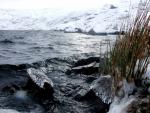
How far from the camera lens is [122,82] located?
5.25 meters

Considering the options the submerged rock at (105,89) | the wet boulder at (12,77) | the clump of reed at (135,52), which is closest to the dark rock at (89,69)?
the wet boulder at (12,77)

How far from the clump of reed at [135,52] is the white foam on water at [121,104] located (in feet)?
1.22

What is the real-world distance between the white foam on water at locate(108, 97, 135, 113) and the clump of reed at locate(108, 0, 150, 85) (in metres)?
0.37

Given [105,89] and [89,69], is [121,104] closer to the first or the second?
[105,89]

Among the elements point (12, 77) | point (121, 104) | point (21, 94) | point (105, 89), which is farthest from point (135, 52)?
point (12, 77)

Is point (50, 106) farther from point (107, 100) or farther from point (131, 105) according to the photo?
point (131, 105)

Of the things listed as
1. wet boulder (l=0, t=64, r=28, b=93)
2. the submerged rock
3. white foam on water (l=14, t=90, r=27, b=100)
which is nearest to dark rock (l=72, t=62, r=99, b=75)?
wet boulder (l=0, t=64, r=28, b=93)

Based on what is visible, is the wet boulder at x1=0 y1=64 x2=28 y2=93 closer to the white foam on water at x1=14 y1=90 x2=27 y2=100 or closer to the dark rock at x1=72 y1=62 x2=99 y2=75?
the white foam on water at x1=14 y1=90 x2=27 y2=100

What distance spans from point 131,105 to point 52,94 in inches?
122

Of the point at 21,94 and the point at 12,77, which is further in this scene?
the point at 12,77

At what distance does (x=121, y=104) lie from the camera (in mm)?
A: 5039

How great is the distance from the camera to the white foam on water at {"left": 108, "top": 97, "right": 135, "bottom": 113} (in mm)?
4840

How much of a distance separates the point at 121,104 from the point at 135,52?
3.16 ft

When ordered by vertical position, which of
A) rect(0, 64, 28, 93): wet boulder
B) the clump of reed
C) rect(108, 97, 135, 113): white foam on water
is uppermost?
the clump of reed
